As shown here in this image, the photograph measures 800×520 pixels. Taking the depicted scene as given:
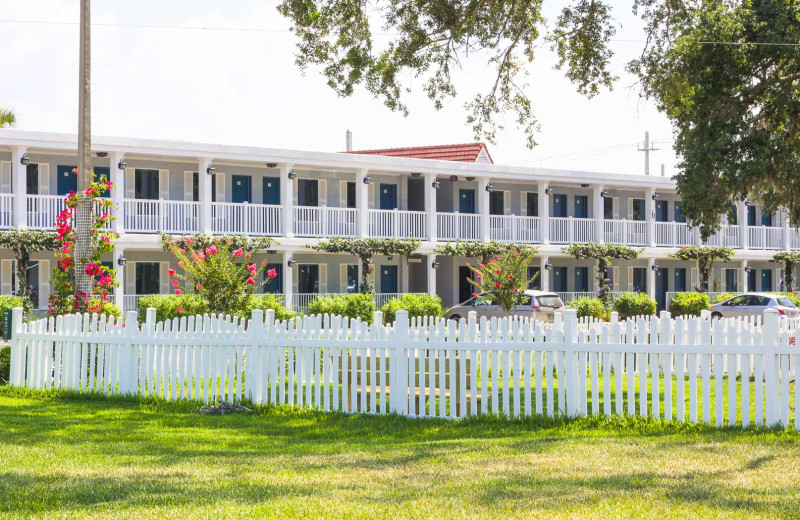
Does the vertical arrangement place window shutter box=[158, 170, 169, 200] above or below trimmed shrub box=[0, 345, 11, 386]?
above

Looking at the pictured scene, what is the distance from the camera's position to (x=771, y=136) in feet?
67.3

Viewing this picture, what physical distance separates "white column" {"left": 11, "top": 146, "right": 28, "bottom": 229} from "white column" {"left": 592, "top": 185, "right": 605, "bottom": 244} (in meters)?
21.5

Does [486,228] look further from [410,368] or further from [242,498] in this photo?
[242,498]

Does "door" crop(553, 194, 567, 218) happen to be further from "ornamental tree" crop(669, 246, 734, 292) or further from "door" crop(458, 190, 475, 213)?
"ornamental tree" crop(669, 246, 734, 292)

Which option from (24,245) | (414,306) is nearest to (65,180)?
(24,245)

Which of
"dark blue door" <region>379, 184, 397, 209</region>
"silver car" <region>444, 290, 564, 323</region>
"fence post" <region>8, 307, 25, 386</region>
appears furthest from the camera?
"dark blue door" <region>379, 184, 397, 209</region>

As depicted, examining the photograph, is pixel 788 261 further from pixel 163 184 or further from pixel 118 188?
pixel 118 188

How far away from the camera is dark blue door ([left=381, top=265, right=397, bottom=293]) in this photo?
124 ft

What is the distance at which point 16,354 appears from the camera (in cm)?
1489

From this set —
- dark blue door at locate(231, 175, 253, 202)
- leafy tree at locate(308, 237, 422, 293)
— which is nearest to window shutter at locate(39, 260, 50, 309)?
dark blue door at locate(231, 175, 253, 202)

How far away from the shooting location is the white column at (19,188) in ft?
92.9

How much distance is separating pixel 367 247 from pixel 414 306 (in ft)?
9.43

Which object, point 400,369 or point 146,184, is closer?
point 400,369

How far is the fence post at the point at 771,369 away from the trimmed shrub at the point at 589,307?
24913mm
